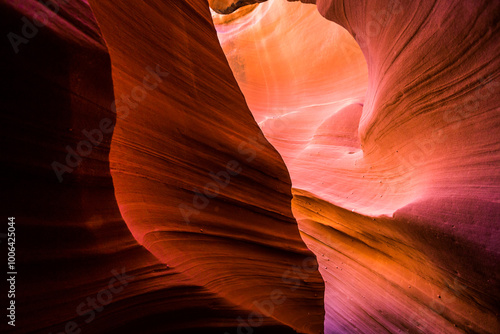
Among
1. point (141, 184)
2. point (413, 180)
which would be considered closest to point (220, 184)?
point (141, 184)

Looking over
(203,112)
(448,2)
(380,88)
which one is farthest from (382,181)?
(203,112)

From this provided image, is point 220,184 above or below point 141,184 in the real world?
below

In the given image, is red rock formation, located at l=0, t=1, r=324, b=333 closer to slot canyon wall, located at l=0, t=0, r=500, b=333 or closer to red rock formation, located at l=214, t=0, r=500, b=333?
slot canyon wall, located at l=0, t=0, r=500, b=333

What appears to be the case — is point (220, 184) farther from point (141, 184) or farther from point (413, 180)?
point (413, 180)

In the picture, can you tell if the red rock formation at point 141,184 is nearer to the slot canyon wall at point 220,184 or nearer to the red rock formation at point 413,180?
the slot canyon wall at point 220,184

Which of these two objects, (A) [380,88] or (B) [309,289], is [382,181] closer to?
(A) [380,88]

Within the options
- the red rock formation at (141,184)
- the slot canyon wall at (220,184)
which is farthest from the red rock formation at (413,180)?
the red rock formation at (141,184)

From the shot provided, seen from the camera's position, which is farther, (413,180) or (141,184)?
(413,180)
